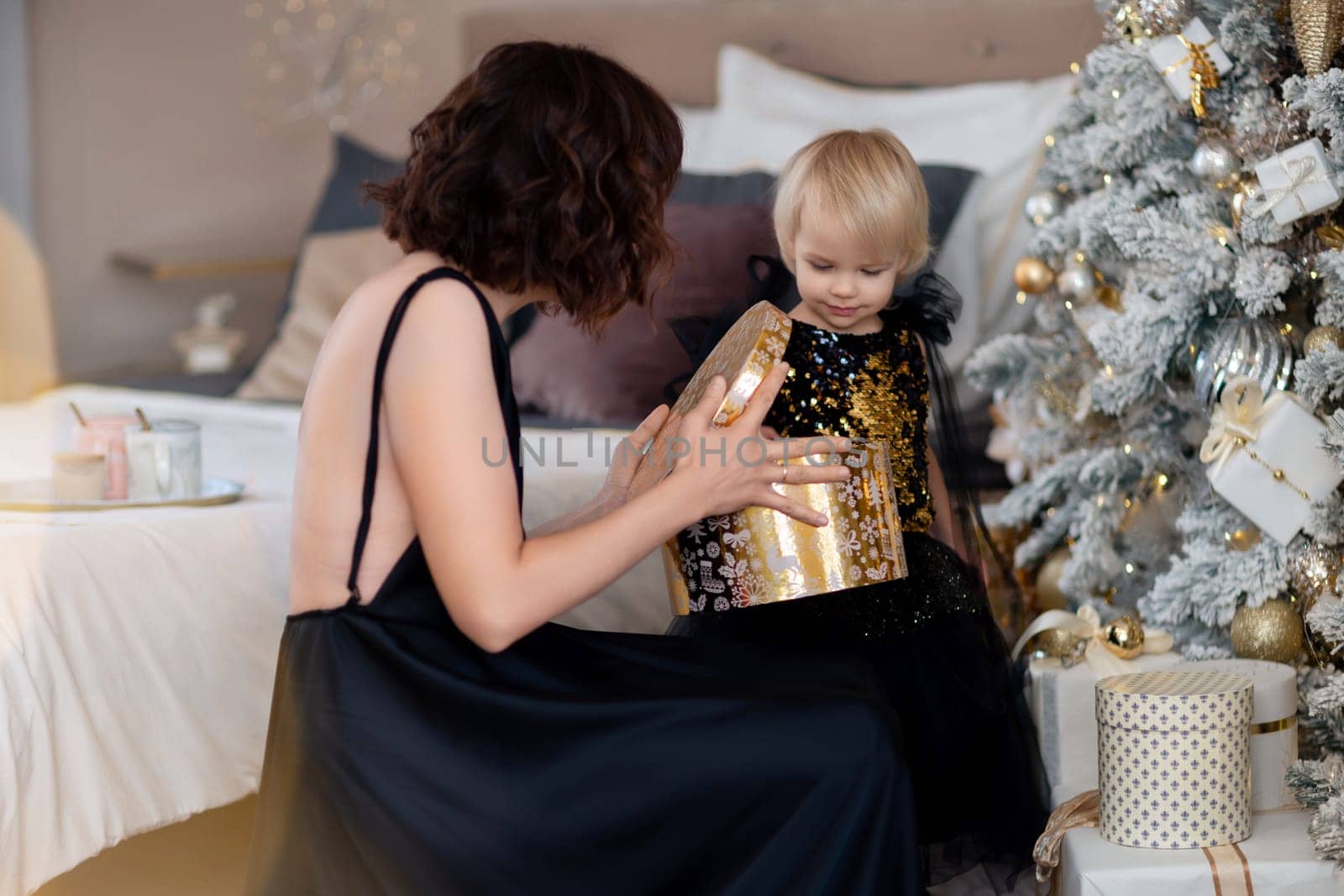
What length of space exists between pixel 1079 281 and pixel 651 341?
0.77 meters

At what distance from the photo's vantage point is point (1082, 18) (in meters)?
2.63

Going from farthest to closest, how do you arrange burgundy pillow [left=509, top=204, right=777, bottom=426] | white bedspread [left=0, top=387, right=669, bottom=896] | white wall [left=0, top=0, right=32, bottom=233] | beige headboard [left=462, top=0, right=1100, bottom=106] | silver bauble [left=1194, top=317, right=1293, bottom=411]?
white wall [left=0, top=0, right=32, bottom=233], beige headboard [left=462, top=0, right=1100, bottom=106], burgundy pillow [left=509, top=204, right=777, bottom=426], silver bauble [left=1194, top=317, right=1293, bottom=411], white bedspread [left=0, top=387, right=669, bottom=896]

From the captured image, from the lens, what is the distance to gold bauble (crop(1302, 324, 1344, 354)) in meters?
1.41

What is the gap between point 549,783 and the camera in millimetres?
983

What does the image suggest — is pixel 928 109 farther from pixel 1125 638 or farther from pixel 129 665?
pixel 129 665

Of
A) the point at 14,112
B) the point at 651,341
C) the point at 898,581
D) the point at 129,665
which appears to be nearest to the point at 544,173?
the point at 898,581

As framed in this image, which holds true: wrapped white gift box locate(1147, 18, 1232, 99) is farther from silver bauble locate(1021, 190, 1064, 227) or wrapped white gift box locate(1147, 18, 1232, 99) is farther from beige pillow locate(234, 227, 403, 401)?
beige pillow locate(234, 227, 403, 401)

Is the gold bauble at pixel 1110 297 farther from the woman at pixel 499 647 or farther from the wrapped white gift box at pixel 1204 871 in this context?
the woman at pixel 499 647

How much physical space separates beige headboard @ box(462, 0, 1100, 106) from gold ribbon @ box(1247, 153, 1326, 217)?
1017 mm

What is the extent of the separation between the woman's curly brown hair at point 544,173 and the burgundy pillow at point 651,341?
1073mm

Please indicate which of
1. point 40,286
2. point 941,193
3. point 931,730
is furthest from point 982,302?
point 40,286

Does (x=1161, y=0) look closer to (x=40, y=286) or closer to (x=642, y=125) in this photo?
(x=642, y=125)

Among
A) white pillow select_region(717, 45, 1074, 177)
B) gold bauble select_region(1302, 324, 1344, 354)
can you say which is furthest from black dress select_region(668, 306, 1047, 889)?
white pillow select_region(717, 45, 1074, 177)

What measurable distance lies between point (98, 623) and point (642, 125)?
0.84 meters
